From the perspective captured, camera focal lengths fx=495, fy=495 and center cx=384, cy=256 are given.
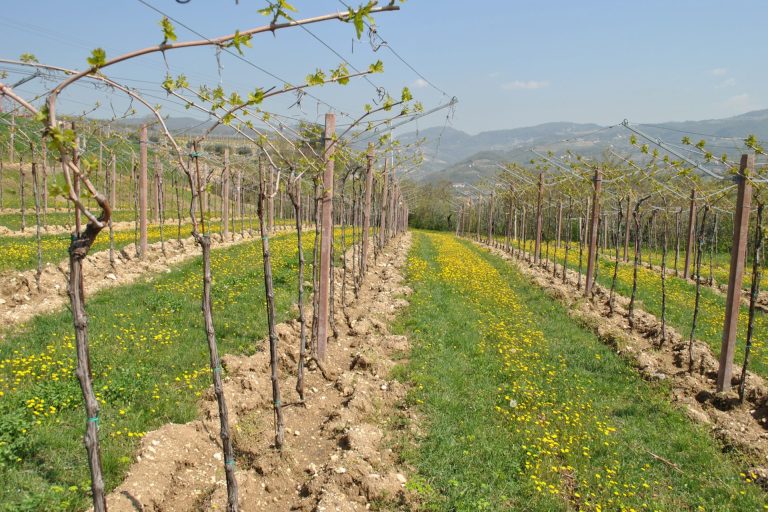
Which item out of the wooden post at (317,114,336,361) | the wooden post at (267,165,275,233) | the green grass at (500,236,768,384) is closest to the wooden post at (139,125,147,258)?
the wooden post at (267,165,275,233)

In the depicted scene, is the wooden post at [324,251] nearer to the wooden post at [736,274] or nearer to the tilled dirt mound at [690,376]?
the tilled dirt mound at [690,376]

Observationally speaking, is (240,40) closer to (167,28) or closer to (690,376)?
(167,28)

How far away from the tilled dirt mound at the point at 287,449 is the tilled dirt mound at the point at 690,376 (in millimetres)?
5116

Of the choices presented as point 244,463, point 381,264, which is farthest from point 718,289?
point 244,463

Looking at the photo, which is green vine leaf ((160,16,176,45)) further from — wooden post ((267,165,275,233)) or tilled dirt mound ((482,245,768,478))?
tilled dirt mound ((482,245,768,478))

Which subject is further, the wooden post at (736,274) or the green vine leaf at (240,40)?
the wooden post at (736,274)

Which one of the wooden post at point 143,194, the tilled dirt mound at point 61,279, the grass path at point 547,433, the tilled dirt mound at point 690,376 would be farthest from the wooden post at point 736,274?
the wooden post at point 143,194

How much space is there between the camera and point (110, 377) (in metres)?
7.14

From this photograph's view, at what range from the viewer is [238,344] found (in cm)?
925

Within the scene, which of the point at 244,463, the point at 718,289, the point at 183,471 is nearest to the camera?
the point at 183,471

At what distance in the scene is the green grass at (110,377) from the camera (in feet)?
16.3

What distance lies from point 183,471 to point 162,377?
234 centimetres

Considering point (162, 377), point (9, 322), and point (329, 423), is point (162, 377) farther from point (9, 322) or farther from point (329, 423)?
point (9, 322)

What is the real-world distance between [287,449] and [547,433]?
12.2ft
